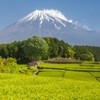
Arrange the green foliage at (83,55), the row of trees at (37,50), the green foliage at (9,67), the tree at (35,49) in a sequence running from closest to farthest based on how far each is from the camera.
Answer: the green foliage at (9,67) → the tree at (35,49) → the row of trees at (37,50) → the green foliage at (83,55)

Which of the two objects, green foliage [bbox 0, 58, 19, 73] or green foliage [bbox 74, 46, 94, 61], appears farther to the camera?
green foliage [bbox 74, 46, 94, 61]

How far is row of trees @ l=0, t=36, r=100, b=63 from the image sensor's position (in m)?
123

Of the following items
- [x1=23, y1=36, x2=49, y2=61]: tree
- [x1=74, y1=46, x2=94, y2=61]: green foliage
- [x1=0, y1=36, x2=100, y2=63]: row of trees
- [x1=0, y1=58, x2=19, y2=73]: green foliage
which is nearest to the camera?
[x1=0, y1=58, x2=19, y2=73]: green foliage

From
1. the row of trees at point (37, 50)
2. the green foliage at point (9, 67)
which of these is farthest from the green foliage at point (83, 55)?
the green foliage at point (9, 67)

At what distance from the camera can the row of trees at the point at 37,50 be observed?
123 metres

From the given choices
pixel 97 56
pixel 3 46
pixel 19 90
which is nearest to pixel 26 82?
pixel 19 90

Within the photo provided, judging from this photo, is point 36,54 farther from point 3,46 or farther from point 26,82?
point 26,82

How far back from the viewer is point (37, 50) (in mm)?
123188

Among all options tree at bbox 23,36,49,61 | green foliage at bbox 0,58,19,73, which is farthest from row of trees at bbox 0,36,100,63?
green foliage at bbox 0,58,19,73

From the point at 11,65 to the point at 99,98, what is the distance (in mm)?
42653

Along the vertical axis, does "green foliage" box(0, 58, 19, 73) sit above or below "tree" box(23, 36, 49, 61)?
below

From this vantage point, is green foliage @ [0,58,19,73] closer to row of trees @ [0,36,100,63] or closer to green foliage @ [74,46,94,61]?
row of trees @ [0,36,100,63]

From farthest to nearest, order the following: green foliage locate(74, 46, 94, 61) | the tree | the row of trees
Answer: green foliage locate(74, 46, 94, 61), the row of trees, the tree

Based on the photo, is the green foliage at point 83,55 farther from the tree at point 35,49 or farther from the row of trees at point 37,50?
the tree at point 35,49
